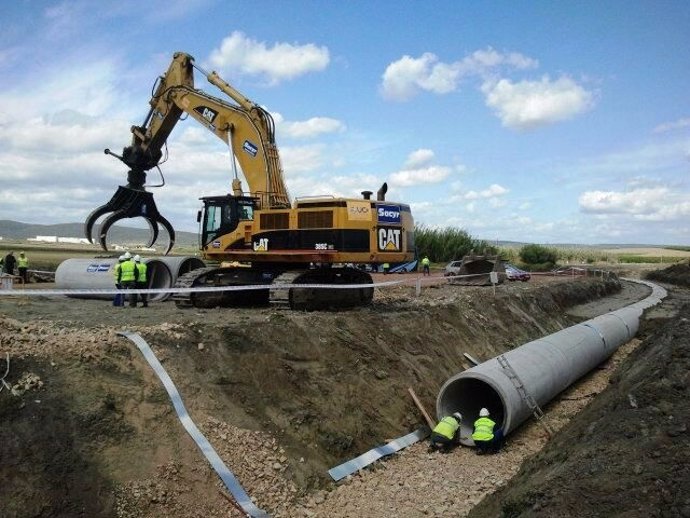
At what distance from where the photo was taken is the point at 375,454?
29.1 feet

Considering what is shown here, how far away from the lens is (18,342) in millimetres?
7074

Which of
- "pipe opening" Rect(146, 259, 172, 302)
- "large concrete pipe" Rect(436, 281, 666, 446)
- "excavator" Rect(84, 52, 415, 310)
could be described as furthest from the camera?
"pipe opening" Rect(146, 259, 172, 302)

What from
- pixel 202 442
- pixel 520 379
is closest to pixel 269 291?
pixel 520 379

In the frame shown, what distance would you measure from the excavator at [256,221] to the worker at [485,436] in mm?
4827

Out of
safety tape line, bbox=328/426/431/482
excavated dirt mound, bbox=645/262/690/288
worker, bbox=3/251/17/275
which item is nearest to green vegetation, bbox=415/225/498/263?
excavated dirt mound, bbox=645/262/690/288

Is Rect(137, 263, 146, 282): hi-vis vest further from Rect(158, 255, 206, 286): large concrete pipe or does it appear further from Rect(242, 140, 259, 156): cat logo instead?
Rect(242, 140, 259, 156): cat logo

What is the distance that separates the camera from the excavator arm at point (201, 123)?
15234mm

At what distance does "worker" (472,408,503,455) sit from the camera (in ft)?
30.6

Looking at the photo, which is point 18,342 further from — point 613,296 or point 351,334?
point 613,296

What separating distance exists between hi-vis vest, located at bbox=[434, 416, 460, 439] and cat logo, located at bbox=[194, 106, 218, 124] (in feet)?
32.8

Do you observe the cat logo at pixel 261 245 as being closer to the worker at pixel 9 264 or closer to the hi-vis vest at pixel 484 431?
the hi-vis vest at pixel 484 431

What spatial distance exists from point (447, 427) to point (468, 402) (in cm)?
151

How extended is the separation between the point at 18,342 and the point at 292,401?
3.54 meters

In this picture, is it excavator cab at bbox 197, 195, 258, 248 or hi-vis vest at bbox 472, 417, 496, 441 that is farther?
excavator cab at bbox 197, 195, 258, 248
